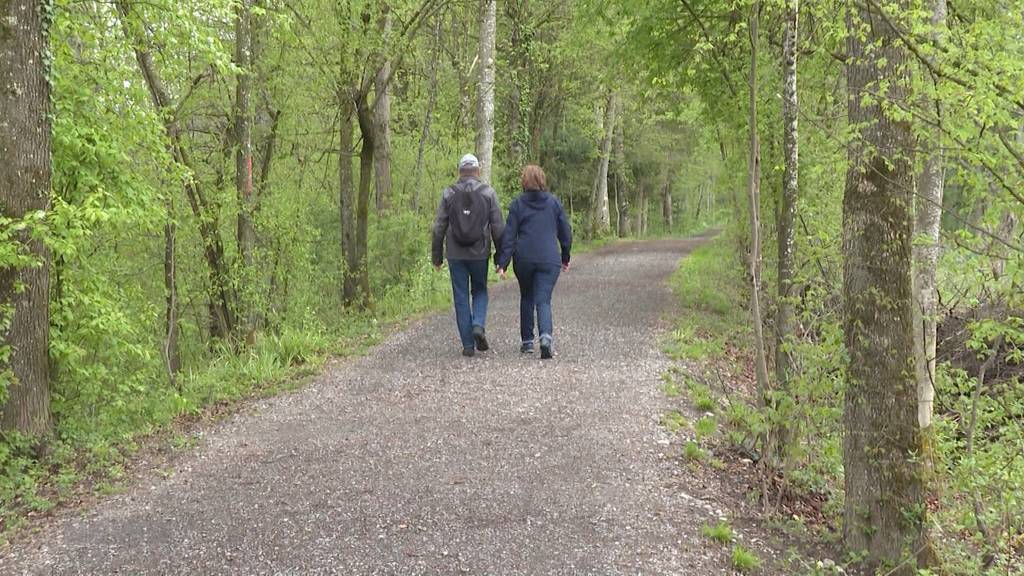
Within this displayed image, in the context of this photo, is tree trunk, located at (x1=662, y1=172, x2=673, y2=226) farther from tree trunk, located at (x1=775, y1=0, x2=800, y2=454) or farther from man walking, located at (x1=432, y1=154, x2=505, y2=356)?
tree trunk, located at (x1=775, y1=0, x2=800, y2=454)

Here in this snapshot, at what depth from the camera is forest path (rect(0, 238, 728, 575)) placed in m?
4.06

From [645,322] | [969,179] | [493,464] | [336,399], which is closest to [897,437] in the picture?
[969,179]

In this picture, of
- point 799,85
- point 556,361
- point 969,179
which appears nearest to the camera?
point 969,179

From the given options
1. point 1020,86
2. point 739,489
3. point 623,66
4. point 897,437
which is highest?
point 623,66

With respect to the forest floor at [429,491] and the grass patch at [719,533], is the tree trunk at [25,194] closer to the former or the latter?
the forest floor at [429,491]

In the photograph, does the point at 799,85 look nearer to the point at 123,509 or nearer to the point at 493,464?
the point at 493,464

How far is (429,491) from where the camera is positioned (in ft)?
16.0

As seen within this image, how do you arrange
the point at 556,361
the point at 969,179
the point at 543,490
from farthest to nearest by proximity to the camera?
the point at 556,361 < the point at 543,490 < the point at 969,179

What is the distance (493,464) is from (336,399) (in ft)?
7.68

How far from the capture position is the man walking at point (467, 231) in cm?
805

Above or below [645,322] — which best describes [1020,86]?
above

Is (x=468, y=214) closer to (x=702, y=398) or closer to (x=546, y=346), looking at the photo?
(x=546, y=346)

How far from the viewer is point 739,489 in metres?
5.23

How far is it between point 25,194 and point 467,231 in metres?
4.05
